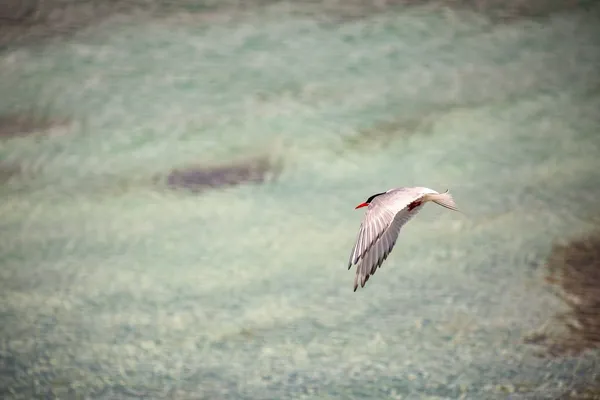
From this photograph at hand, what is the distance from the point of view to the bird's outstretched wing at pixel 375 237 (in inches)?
55.2

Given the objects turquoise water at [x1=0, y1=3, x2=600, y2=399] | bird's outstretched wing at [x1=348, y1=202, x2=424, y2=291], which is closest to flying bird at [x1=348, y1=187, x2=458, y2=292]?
bird's outstretched wing at [x1=348, y1=202, x2=424, y2=291]

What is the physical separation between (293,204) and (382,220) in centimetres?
49

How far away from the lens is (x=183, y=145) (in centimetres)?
194

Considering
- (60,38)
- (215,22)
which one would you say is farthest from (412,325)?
(60,38)

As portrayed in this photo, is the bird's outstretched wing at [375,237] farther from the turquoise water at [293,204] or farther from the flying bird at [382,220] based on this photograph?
the turquoise water at [293,204]

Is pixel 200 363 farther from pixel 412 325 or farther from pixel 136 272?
pixel 412 325

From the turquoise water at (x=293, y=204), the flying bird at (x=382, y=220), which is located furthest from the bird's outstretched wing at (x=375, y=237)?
the turquoise water at (x=293, y=204)

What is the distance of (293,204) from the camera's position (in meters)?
1.89

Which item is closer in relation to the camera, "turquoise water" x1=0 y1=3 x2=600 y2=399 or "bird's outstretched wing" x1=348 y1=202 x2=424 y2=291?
"bird's outstretched wing" x1=348 y1=202 x2=424 y2=291

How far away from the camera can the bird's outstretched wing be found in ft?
4.60

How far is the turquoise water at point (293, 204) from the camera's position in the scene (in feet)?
5.86

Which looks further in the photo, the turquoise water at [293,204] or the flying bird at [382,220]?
the turquoise water at [293,204]

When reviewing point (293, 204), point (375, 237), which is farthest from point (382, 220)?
point (293, 204)

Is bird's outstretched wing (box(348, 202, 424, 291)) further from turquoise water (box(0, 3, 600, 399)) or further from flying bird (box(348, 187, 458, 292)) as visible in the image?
turquoise water (box(0, 3, 600, 399))
